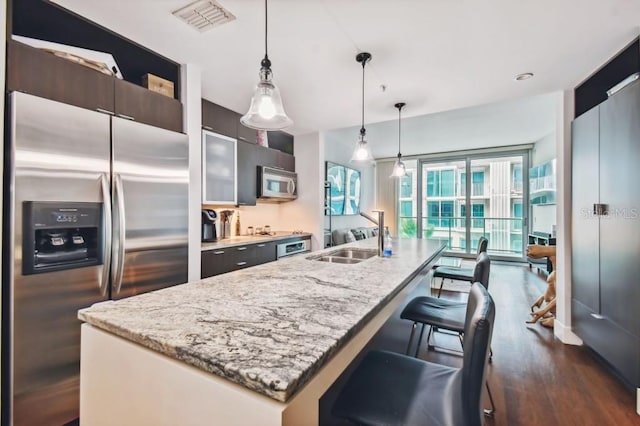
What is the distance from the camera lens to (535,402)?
6.22 feet

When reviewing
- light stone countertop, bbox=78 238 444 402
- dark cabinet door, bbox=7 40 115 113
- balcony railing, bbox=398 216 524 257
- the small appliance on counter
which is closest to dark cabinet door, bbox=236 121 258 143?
the small appliance on counter

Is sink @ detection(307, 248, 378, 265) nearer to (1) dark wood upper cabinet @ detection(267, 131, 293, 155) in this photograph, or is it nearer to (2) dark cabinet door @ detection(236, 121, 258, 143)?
(2) dark cabinet door @ detection(236, 121, 258, 143)

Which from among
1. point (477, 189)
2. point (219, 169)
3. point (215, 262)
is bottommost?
point (215, 262)

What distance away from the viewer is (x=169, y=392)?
75 cm

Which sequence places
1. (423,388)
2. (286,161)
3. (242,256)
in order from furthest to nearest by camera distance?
(286,161), (242,256), (423,388)

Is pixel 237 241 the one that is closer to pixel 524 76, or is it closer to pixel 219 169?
pixel 219 169

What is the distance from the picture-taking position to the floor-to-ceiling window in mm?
6652

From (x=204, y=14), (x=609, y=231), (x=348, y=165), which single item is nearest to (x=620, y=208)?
(x=609, y=231)

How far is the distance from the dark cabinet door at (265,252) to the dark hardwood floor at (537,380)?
1.72 metres

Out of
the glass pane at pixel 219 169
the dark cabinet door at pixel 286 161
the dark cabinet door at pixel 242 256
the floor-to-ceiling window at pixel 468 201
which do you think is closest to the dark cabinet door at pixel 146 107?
the glass pane at pixel 219 169

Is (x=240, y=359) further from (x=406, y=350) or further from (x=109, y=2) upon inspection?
(x=109, y=2)

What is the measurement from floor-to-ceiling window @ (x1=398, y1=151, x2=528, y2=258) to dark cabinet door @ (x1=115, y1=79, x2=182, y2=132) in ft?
20.2

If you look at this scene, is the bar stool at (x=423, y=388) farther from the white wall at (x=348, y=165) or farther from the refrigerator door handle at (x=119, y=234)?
the white wall at (x=348, y=165)

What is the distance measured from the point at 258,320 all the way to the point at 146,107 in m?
2.02
